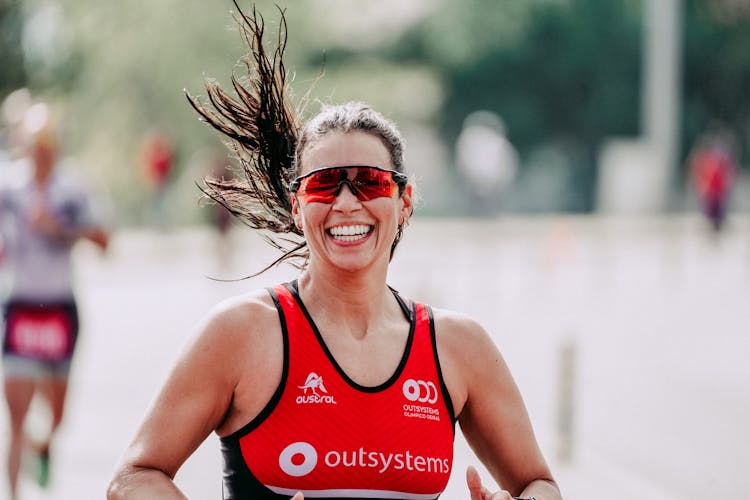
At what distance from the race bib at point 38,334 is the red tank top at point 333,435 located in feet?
12.7

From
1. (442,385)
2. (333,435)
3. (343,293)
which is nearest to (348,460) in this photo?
(333,435)

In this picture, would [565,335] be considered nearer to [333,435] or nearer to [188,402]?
[333,435]

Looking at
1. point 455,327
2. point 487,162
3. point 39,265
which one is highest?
point 487,162

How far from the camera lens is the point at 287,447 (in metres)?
2.68

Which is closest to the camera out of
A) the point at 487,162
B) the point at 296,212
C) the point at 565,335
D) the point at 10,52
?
the point at 296,212

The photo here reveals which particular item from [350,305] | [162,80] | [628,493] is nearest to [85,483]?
[628,493]

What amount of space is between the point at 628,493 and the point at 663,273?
548 inches

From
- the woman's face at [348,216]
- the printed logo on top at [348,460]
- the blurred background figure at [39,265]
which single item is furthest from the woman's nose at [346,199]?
the blurred background figure at [39,265]

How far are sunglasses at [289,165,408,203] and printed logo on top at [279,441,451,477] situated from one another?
1.84 feet

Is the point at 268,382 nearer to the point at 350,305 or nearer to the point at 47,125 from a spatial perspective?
the point at 350,305

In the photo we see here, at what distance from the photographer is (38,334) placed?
21.0 feet

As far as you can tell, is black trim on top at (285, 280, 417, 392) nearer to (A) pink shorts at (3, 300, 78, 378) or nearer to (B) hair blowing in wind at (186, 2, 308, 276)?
(B) hair blowing in wind at (186, 2, 308, 276)

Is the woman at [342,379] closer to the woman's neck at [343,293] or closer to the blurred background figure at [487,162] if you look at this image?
the woman's neck at [343,293]

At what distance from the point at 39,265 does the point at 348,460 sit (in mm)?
4064
